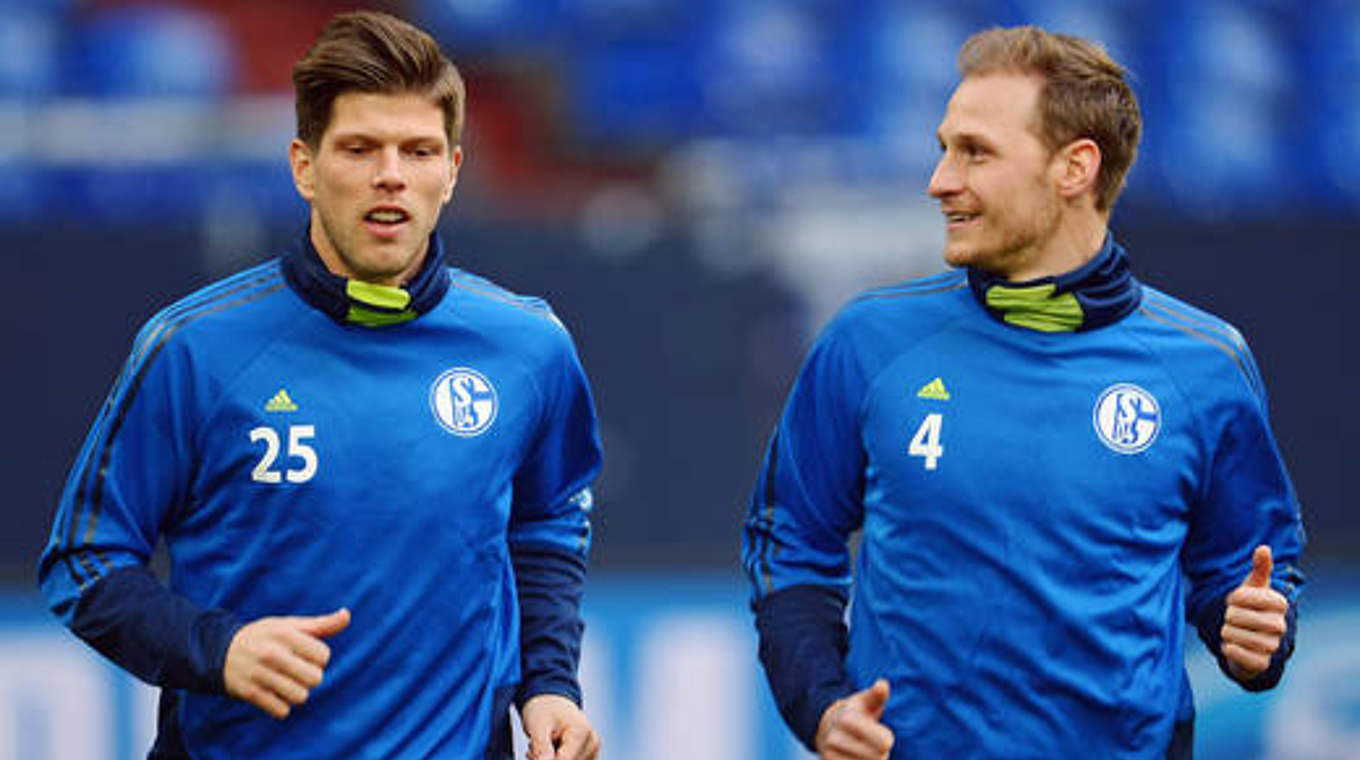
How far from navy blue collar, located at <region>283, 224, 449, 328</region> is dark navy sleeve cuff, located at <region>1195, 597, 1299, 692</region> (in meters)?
1.28

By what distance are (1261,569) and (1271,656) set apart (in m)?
0.16

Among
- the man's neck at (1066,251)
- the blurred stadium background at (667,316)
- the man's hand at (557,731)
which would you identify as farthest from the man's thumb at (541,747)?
the blurred stadium background at (667,316)

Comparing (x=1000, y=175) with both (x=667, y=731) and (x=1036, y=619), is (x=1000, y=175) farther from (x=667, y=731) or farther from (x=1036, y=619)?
(x=667, y=731)

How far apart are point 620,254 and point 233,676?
351cm

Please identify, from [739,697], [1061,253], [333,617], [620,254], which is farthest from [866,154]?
[333,617]

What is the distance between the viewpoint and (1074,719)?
3.01 meters

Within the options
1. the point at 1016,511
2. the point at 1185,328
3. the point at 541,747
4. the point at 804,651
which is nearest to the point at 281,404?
the point at 541,747

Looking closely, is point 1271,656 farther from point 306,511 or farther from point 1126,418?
point 306,511

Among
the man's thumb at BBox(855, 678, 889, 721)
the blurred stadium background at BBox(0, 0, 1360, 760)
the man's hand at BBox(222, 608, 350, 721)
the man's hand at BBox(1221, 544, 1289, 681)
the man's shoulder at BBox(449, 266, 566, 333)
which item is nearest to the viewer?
the man's hand at BBox(222, 608, 350, 721)

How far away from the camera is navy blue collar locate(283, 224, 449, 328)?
3.06 m

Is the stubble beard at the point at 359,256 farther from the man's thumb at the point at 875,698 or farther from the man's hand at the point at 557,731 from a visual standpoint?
the man's thumb at the point at 875,698

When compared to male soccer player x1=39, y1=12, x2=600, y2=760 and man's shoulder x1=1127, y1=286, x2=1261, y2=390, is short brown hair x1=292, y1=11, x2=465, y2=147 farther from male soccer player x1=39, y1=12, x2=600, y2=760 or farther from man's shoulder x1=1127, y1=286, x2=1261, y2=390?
man's shoulder x1=1127, y1=286, x2=1261, y2=390

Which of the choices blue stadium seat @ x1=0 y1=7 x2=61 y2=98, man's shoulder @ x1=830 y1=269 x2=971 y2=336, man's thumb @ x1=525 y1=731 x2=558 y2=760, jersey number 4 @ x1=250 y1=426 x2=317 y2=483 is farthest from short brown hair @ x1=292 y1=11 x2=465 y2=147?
blue stadium seat @ x1=0 y1=7 x2=61 y2=98

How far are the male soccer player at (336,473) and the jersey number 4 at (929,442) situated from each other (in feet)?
2.00
